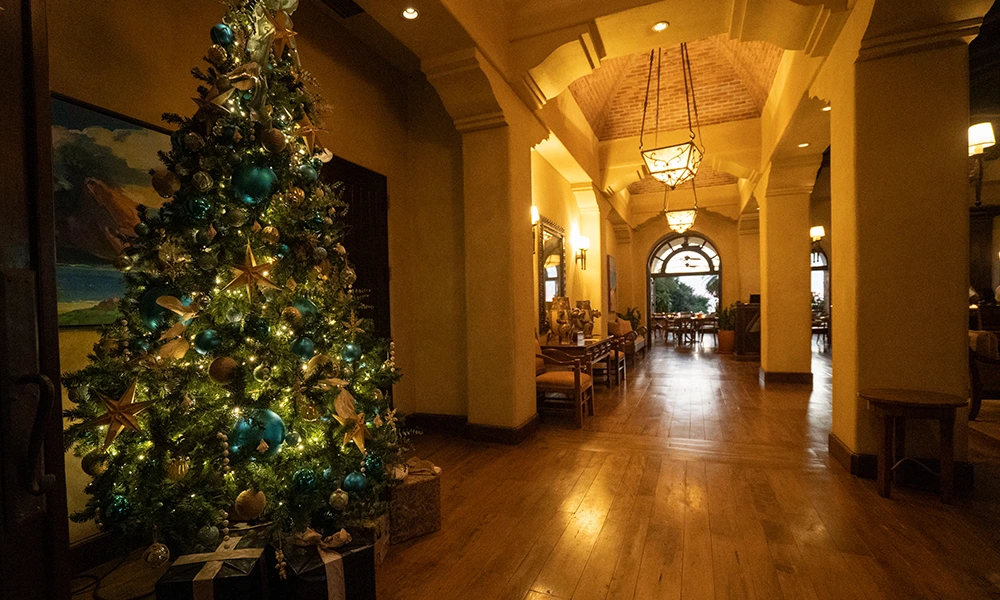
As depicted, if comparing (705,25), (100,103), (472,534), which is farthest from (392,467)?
(705,25)

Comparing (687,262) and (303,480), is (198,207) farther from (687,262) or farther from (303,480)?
(687,262)

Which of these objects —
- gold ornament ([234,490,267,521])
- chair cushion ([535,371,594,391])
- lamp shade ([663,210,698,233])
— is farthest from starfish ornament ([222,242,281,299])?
lamp shade ([663,210,698,233])

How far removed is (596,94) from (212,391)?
6.85m

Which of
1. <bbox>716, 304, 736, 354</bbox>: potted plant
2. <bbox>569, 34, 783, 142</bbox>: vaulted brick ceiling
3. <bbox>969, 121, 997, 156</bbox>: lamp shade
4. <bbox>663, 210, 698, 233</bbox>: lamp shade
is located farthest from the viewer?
<bbox>716, 304, 736, 354</bbox>: potted plant

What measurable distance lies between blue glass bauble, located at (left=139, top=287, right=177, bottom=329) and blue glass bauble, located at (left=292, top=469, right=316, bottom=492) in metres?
0.75

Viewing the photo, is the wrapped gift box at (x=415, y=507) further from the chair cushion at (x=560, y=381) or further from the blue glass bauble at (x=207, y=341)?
the chair cushion at (x=560, y=381)

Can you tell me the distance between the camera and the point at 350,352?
2.03m

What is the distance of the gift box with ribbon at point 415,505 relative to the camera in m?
2.55

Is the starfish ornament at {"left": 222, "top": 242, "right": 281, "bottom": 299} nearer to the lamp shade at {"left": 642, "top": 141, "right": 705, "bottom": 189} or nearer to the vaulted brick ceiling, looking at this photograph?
the lamp shade at {"left": 642, "top": 141, "right": 705, "bottom": 189}

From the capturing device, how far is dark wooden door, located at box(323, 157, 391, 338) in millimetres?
4051

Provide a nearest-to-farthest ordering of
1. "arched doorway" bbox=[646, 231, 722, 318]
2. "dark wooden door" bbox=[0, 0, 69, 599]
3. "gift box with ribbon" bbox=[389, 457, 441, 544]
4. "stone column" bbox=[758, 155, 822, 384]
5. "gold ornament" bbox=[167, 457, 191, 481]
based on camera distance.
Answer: "dark wooden door" bbox=[0, 0, 69, 599], "gold ornament" bbox=[167, 457, 191, 481], "gift box with ribbon" bbox=[389, 457, 441, 544], "stone column" bbox=[758, 155, 822, 384], "arched doorway" bbox=[646, 231, 722, 318]

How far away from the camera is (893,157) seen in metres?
3.21

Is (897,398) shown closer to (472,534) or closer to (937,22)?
(937,22)

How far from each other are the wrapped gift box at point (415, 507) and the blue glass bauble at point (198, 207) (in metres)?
1.67
